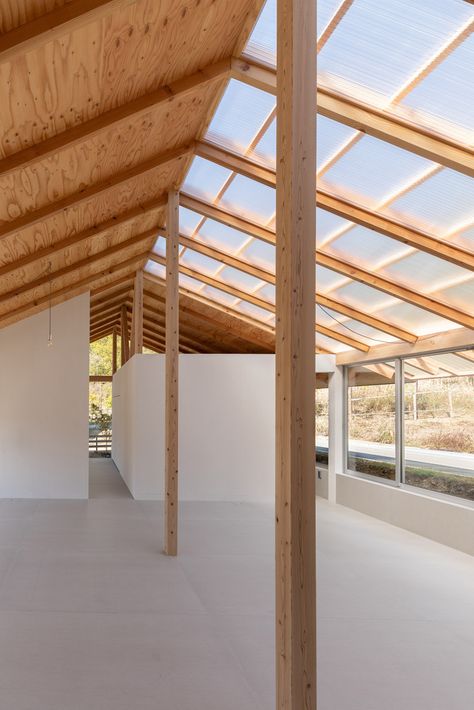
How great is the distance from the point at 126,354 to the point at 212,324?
3.21 m

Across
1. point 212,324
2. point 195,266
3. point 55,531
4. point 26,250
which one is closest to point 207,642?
point 55,531

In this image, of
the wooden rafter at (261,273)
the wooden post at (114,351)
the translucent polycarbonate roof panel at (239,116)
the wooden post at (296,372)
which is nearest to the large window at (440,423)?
the wooden rafter at (261,273)

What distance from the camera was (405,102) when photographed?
513cm

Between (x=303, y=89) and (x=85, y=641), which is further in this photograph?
(x=85, y=641)

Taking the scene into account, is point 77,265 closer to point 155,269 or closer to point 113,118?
point 155,269

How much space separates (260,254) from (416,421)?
10.0 feet

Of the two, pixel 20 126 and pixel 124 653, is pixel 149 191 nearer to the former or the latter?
pixel 20 126

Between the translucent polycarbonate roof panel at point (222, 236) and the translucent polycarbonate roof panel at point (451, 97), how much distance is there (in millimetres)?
4293

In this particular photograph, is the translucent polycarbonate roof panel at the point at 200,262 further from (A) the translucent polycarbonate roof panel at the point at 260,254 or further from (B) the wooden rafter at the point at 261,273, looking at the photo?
(A) the translucent polycarbonate roof panel at the point at 260,254

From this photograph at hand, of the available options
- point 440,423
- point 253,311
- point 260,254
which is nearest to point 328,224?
point 260,254

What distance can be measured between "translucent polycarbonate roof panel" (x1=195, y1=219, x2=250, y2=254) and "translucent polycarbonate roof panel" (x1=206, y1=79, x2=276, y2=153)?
2222mm

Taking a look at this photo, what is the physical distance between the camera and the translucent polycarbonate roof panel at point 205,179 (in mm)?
7867

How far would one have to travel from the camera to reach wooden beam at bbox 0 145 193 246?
688 cm

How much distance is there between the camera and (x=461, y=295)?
7.53 m
